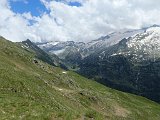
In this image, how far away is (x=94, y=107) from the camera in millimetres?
117812

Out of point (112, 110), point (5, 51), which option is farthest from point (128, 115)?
point (5, 51)

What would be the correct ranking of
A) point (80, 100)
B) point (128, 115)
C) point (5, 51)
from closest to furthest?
point (80, 100) → point (5, 51) → point (128, 115)

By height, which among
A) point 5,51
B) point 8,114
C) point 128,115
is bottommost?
point 128,115

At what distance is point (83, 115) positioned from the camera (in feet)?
131

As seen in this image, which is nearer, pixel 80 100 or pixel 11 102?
pixel 11 102

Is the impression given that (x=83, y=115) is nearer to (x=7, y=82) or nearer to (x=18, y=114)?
(x=18, y=114)

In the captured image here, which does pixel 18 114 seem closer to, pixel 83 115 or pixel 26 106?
pixel 26 106

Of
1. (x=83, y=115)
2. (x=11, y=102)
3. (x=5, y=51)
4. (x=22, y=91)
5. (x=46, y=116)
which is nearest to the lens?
(x=46, y=116)

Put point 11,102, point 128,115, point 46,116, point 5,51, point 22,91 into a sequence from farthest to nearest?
point 128,115 → point 5,51 → point 22,91 → point 11,102 → point 46,116

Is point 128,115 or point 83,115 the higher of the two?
point 83,115

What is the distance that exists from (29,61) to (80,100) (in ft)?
117

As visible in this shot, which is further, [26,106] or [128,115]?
[128,115]

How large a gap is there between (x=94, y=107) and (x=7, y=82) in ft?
170

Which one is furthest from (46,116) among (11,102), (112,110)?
(112,110)
